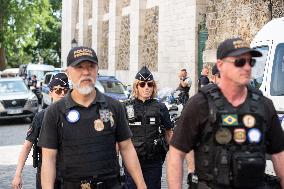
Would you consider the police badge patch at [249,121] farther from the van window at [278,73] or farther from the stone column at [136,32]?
the stone column at [136,32]

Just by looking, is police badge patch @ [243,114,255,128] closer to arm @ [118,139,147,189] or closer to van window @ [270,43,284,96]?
arm @ [118,139,147,189]

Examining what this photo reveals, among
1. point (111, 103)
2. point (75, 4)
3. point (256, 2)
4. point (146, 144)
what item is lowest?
point (146, 144)

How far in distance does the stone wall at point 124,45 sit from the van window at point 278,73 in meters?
26.3

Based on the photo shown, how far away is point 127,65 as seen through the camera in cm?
3438

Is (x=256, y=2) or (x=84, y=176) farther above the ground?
(x=256, y=2)

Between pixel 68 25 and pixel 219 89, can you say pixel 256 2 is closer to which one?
pixel 219 89

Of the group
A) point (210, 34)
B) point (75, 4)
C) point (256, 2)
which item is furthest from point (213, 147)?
point (75, 4)

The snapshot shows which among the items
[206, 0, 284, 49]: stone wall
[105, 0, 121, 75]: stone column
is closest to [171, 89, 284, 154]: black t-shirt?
[206, 0, 284, 49]: stone wall

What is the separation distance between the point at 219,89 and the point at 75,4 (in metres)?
45.9

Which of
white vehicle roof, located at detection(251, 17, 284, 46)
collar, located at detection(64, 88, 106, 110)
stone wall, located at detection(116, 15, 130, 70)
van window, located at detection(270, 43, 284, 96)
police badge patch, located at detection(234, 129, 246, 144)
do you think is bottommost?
police badge patch, located at detection(234, 129, 246, 144)

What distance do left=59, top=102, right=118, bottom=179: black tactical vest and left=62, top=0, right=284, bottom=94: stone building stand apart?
14.6 metres

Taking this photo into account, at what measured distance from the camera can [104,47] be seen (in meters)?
39.6

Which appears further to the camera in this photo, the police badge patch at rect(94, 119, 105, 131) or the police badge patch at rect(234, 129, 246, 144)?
the police badge patch at rect(94, 119, 105, 131)

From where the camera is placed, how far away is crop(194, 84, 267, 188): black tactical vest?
12.0 ft
